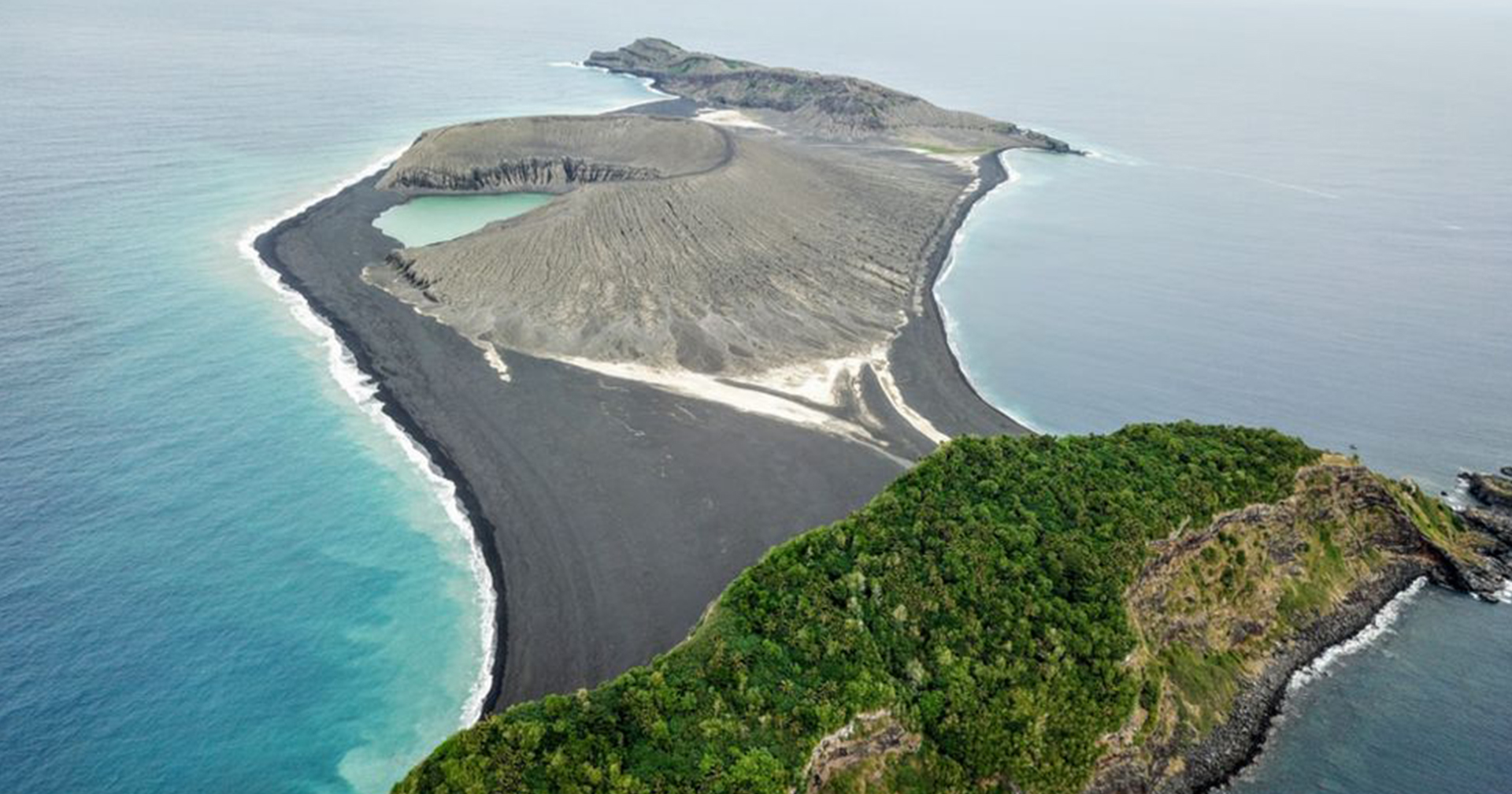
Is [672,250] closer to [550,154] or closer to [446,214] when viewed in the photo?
[446,214]

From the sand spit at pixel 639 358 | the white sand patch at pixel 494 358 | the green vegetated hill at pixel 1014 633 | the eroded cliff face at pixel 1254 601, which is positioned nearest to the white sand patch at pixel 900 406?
the sand spit at pixel 639 358

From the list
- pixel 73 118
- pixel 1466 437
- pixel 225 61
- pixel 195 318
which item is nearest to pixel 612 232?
pixel 195 318

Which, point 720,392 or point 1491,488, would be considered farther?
point 720,392

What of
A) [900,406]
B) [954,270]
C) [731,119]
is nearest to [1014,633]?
[900,406]

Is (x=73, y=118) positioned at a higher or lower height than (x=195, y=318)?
higher

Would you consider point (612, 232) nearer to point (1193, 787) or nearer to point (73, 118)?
point (1193, 787)

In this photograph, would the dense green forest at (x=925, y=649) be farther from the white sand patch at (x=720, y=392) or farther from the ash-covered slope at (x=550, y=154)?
the ash-covered slope at (x=550, y=154)
